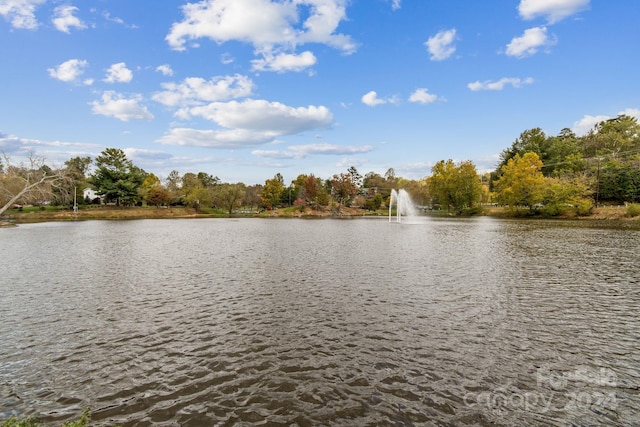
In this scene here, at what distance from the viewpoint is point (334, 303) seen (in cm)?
1447

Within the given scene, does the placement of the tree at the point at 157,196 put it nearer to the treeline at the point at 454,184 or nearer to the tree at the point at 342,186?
the treeline at the point at 454,184

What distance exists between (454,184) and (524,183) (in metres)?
27.1

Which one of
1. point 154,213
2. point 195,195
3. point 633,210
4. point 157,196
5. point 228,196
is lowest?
point 154,213

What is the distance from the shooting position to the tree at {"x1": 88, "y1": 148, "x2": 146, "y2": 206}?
9838 cm

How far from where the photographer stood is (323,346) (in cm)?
1026

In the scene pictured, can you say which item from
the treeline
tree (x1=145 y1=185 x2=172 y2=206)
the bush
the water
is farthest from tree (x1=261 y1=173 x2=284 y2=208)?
the water

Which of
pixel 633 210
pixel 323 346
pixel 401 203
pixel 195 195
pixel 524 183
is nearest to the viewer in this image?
pixel 323 346

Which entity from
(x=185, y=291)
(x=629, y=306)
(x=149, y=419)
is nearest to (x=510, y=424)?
(x=149, y=419)

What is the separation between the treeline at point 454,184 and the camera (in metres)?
75.4

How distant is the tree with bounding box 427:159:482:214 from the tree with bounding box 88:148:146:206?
335 feet

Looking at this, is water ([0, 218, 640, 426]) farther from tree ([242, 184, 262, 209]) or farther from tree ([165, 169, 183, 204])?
tree ([242, 184, 262, 209])

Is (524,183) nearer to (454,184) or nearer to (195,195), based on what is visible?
(454,184)

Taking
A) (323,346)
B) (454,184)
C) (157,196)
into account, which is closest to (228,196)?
(157,196)

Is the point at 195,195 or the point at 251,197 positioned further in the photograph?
the point at 251,197
